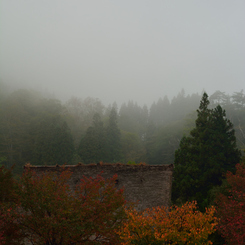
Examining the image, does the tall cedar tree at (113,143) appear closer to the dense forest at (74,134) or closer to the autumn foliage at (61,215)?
the dense forest at (74,134)

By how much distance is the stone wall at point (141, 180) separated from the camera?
11.6m

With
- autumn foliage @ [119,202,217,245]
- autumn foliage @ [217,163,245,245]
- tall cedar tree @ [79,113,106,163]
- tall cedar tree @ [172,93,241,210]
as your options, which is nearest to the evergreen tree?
tall cedar tree @ [79,113,106,163]

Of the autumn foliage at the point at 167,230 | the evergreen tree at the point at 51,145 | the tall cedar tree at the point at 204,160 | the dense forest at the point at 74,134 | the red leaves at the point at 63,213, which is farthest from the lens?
the dense forest at the point at 74,134

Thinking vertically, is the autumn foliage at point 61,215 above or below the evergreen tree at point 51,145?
above

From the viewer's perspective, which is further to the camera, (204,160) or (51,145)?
(51,145)

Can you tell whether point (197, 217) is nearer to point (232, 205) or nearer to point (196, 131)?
point (232, 205)

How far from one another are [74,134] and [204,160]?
1135 inches

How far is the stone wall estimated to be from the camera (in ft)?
38.1

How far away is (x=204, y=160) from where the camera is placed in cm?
1777

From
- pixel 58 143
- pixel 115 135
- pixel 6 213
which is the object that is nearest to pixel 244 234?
pixel 6 213

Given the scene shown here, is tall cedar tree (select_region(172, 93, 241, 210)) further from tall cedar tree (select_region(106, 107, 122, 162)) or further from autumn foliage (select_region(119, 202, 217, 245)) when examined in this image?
tall cedar tree (select_region(106, 107, 122, 162))

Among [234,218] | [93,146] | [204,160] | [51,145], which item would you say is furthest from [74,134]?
[234,218]

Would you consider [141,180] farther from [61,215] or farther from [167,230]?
[61,215]

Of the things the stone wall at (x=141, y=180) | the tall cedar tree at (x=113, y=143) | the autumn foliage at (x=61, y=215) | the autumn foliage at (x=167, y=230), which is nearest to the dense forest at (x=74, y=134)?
the tall cedar tree at (x=113, y=143)
